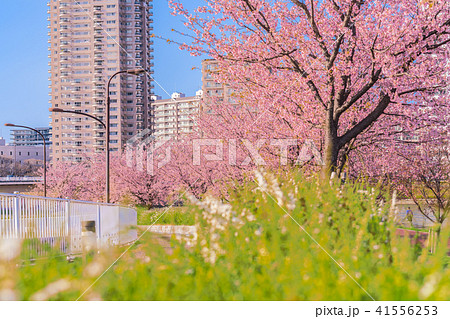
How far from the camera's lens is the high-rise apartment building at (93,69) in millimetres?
112375

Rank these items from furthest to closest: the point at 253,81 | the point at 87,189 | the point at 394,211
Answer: the point at 87,189 < the point at 253,81 < the point at 394,211

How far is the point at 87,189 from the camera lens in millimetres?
37875

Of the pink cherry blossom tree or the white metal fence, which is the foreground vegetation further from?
the pink cherry blossom tree

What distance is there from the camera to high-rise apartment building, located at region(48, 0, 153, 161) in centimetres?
11238

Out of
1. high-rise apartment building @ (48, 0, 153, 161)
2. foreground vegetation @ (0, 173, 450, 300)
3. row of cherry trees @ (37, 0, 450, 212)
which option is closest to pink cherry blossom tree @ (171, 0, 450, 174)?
row of cherry trees @ (37, 0, 450, 212)

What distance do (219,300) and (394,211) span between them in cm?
273

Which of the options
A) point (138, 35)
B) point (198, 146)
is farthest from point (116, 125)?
point (198, 146)

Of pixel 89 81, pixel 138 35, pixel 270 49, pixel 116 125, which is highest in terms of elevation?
pixel 138 35

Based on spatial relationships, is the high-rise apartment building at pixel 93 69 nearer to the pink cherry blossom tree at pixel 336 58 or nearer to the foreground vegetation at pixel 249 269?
the pink cherry blossom tree at pixel 336 58

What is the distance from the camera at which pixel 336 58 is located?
938 centimetres

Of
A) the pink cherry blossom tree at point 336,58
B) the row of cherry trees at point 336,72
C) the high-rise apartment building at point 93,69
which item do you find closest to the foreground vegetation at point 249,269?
the row of cherry trees at point 336,72

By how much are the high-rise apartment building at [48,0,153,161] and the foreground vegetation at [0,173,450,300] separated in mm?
111441

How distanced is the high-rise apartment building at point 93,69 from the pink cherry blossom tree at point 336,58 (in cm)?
10522
